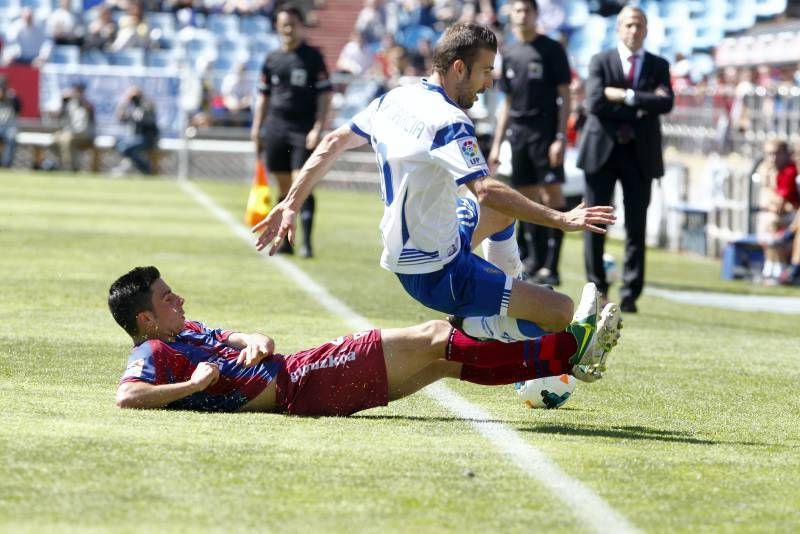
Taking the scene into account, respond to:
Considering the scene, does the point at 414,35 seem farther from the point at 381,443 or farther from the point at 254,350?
the point at 381,443

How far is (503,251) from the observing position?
299 inches

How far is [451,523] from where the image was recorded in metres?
4.68

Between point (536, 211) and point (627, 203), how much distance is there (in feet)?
18.8

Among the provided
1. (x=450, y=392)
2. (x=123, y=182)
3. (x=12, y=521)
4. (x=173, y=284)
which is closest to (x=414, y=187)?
(x=450, y=392)

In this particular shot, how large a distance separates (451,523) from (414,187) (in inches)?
79.5

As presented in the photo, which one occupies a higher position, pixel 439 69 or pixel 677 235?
pixel 439 69

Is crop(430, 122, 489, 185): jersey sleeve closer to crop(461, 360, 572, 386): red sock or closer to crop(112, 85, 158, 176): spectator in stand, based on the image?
crop(461, 360, 572, 386): red sock

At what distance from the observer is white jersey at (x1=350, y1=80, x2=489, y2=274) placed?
630cm

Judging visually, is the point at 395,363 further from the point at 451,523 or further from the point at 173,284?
the point at 173,284

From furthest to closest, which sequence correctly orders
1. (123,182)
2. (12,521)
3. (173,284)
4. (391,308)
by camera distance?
(123,182), (173,284), (391,308), (12,521)

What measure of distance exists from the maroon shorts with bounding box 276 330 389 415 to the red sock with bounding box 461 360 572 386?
383 millimetres

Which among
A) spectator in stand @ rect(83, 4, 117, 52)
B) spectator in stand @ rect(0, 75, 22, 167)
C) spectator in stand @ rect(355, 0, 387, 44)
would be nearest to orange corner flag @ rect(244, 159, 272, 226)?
spectator in stand @ rect(0, 75, 22, 167)

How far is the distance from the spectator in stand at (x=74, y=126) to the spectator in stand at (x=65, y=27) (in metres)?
3.35

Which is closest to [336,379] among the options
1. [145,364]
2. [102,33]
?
[145,364]
